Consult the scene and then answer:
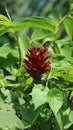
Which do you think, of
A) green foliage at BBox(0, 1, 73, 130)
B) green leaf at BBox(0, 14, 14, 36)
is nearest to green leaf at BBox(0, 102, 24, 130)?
green foliage at BBox(0, 1, 73, 130)

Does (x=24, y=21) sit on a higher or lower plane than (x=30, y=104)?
higher

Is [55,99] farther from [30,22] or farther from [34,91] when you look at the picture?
[30,22]

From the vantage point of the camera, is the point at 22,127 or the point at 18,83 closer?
the point at 22,127

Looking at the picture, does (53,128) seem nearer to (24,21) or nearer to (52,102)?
(52,102)

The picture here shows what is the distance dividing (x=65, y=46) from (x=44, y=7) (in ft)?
7.89

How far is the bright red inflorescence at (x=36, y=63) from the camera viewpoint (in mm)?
845

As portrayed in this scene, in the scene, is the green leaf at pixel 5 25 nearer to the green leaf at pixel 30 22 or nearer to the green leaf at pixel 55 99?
the green leaf at pixel 30 22

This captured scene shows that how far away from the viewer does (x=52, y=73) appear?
2.79 feet

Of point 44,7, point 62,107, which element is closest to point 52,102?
point 62,107

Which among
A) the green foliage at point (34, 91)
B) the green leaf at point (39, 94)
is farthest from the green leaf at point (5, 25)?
the green leaf at point (39, 94)

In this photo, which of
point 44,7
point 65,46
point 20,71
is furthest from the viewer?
point 44,7

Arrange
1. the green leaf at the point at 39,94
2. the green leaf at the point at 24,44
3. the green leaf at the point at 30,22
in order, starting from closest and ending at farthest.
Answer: the green leaf at the point at 39,94 → the green leaf at the point at 30,22 → the green leaf at the point at 24,44

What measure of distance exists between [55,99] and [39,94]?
0.03 metres

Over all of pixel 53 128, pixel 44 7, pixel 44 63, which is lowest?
pixel 44 7
